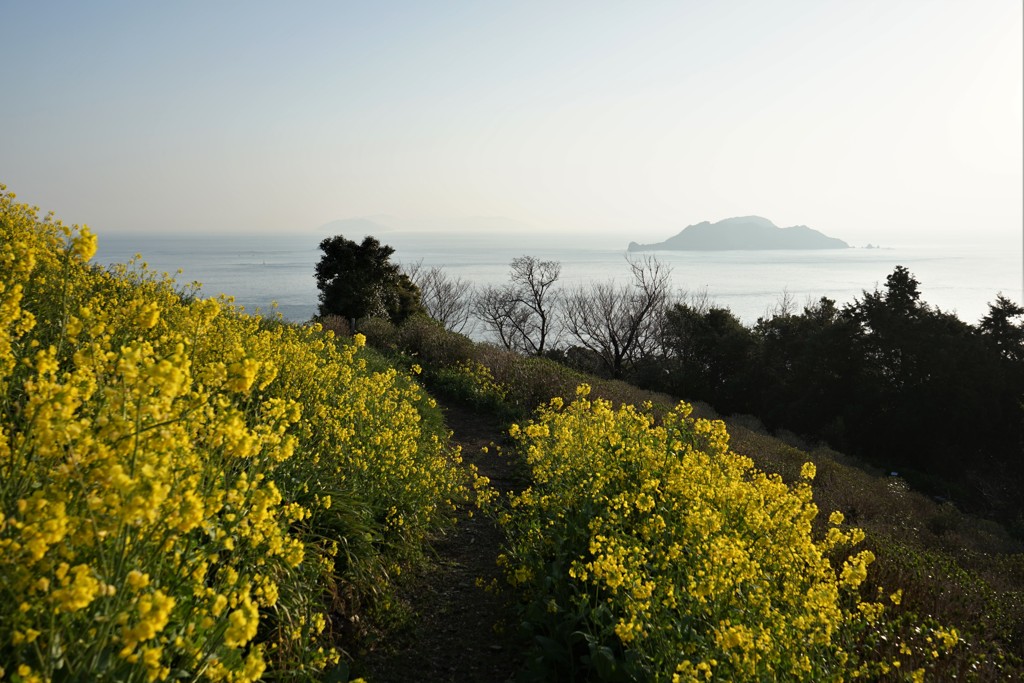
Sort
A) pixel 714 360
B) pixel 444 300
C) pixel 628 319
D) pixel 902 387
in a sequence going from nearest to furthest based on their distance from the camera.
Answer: pixel 902 387 < pixel 714 360 < pixel 628 319 < pixel 444 300

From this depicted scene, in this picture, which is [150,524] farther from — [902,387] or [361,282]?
[902,387]

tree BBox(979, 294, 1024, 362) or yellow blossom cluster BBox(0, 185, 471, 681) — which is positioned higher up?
yellow blossom cluster BBox(0, 185, 471, 681)

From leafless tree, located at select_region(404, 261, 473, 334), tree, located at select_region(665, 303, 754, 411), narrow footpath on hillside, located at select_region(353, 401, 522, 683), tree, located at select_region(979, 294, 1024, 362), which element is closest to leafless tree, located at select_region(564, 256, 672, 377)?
tree, located at select_region(665, 303, 754, 411)

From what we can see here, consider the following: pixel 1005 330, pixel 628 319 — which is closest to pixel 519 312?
pixel 628 319

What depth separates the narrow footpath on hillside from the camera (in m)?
4.89

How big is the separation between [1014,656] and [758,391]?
1006 inches

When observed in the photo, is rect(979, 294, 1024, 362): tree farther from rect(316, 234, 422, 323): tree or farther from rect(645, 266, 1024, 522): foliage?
rect(316, 234, 422, 323): tree

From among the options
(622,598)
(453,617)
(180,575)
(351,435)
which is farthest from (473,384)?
(180,575)

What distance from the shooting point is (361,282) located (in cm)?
2366

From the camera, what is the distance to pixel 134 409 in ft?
9.07

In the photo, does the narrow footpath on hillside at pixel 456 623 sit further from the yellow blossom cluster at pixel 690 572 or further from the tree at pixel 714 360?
the tree at pixel 714 360

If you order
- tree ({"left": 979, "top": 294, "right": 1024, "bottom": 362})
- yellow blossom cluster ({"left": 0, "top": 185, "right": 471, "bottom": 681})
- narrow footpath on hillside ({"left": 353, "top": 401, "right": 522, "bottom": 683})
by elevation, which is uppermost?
yellow blossom cluster ({"left": 0, "top": 185, "right": 471, "bottom": 681})

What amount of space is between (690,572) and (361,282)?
21.2 m

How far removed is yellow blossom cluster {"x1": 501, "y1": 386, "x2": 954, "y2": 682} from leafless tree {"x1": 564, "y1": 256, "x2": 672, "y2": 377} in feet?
98.4
